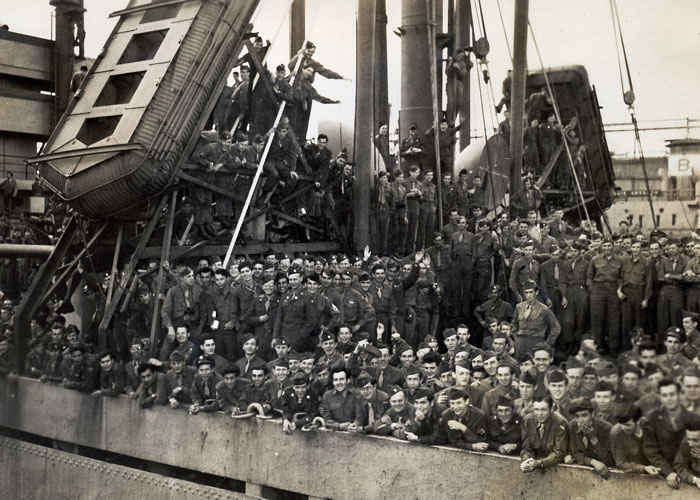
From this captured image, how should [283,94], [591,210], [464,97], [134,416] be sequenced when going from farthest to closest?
[464,97] < [591,210] < [283,94] < [134,416]

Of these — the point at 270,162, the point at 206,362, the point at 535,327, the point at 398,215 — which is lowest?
the point at 206,362

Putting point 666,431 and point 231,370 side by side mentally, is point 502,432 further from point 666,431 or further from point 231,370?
point 231,370

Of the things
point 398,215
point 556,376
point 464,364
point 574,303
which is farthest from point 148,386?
point 398,215

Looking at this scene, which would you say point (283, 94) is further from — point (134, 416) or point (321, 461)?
point (321, 461)

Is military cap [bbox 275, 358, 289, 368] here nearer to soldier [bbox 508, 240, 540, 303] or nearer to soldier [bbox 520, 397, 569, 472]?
soldier [bbox 520, 397, 569, 472]

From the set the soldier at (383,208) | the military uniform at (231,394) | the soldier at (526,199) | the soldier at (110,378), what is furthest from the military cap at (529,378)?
the soldier at (383,208)

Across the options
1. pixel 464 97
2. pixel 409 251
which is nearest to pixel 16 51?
pixel 464 97
